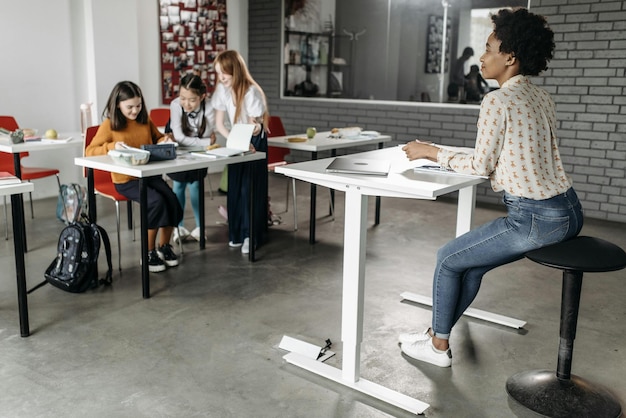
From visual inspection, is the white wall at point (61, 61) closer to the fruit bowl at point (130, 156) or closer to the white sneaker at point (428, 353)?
the fruit bowl at point (130, 156)

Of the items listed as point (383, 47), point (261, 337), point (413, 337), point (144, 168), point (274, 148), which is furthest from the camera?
point (383, 47)

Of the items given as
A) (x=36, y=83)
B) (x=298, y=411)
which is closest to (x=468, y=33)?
(x=36, y=83)

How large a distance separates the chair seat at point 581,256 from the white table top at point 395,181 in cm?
39

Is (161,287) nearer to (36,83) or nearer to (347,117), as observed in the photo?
(36,83)

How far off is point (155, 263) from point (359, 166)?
1.82 m

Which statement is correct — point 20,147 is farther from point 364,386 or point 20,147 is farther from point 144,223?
point 364,386

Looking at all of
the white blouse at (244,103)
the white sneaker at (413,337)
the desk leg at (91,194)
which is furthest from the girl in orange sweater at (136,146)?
the white sneaker at (413,337)

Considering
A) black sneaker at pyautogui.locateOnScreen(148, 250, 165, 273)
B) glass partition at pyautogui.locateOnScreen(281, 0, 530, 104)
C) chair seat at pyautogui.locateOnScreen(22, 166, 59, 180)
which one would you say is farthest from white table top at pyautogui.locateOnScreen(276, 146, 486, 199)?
glass partition at pyautogui.locateOnScreen(281, 0, 530, 104)

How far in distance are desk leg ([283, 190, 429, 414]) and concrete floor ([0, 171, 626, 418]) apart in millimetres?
52

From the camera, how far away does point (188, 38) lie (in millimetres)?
6977

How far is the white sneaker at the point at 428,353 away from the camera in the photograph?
2.66m

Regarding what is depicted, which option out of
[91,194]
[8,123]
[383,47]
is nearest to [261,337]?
[91,194]

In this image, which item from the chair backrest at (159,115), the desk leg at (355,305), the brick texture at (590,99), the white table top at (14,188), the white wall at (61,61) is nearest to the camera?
the desk leg at (355,305)

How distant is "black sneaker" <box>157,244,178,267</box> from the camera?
3926mm
